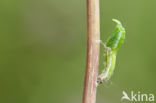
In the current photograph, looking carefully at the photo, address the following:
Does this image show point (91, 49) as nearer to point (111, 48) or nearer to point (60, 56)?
point (111, 48)

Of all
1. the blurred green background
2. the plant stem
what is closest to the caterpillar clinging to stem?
the plant stem

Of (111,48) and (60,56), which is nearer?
(111,48)

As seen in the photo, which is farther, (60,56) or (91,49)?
(60,56)

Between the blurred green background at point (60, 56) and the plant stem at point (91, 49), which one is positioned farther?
the blurred green background at point (60, 56)

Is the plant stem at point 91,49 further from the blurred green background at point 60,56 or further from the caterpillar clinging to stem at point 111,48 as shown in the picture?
the blurred green background at point 60,56

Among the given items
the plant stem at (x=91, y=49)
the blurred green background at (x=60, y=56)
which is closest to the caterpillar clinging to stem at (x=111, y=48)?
the plant stem at (x=91, y=49)

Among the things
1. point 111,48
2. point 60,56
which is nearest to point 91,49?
point 111,48
